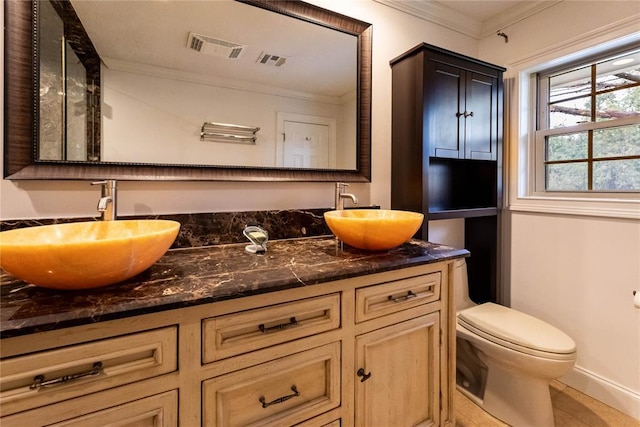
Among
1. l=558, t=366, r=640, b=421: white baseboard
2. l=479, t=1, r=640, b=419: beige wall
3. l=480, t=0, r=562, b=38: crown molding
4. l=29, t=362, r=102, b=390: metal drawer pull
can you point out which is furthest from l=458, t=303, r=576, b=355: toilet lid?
l=480, t=0, r=562, b=38: crown molding

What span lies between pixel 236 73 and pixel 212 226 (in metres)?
0.71

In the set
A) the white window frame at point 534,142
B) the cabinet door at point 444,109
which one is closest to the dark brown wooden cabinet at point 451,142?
the cabinet door at point 444,109

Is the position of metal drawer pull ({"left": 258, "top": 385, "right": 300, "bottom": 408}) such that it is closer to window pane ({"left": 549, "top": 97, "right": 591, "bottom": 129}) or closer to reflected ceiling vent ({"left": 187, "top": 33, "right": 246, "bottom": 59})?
reflected ceiling vent ({"left": 187, "top": 33, "right": 246, "bottom": 59})

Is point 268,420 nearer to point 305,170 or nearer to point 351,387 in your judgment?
point 351,387

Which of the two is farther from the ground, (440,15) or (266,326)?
(440,15)

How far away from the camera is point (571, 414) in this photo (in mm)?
1509

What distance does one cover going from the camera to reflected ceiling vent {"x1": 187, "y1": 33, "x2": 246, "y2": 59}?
1254 millimetres

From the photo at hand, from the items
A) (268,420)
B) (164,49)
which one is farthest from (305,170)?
(268,420)

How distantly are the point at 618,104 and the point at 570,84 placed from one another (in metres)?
0.31

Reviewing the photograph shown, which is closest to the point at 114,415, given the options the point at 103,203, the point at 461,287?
the point at 103,203

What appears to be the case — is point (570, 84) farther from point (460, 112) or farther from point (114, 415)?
point (114, 415)

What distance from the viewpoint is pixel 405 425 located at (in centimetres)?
109

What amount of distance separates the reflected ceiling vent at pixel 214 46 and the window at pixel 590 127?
6.34 feet

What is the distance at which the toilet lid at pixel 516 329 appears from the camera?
1299 mm
